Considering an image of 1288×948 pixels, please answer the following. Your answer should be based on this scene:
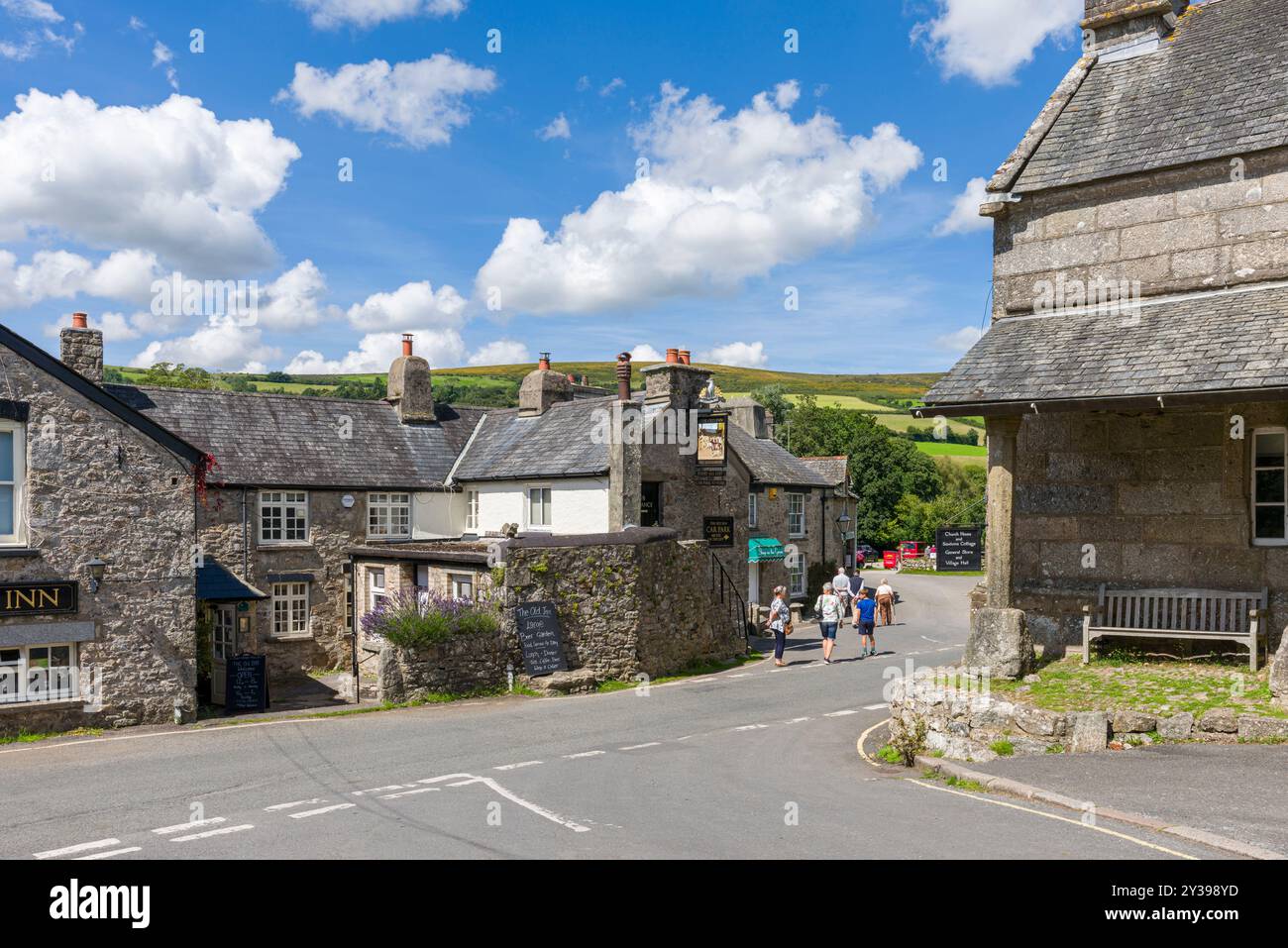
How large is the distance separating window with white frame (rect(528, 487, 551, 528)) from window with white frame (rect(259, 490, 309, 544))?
6.22 metres

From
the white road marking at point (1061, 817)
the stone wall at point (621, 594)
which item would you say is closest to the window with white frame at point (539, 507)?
the stone wall at point (621, 594)

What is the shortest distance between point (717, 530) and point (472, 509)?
7.83 meters

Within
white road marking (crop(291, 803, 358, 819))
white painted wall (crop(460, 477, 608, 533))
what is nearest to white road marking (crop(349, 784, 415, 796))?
white road marking (crop(291, 803, 358, 819))

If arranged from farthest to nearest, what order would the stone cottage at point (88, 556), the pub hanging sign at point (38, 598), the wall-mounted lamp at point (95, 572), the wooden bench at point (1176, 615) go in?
the wall-mounted lamp at point (95, 572) < the stone cottage at point (88, 556) < the pub hanging sign at point (38, 598) < the wooden bench at point (1176, 615)

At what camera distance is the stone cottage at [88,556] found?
1464 cm

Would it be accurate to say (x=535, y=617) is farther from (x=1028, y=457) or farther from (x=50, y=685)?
(x=1028, y=457)

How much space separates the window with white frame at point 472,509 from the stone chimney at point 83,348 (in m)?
10.6

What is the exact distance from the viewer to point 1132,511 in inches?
513

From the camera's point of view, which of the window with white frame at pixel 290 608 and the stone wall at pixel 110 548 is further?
the window with white frame at pixel 290 608

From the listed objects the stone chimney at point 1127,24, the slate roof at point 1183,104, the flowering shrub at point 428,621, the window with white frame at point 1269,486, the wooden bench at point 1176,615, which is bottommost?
the flowering shrub at point 428,621

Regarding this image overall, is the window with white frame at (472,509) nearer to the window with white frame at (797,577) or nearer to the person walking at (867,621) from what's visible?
the person walking at (867,621)

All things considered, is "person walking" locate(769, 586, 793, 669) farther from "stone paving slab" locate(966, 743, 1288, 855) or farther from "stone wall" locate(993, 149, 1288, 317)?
"stone paving slab" locate(966, 743, 1288, 855)

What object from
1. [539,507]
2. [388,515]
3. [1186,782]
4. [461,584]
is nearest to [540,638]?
[461,584]
